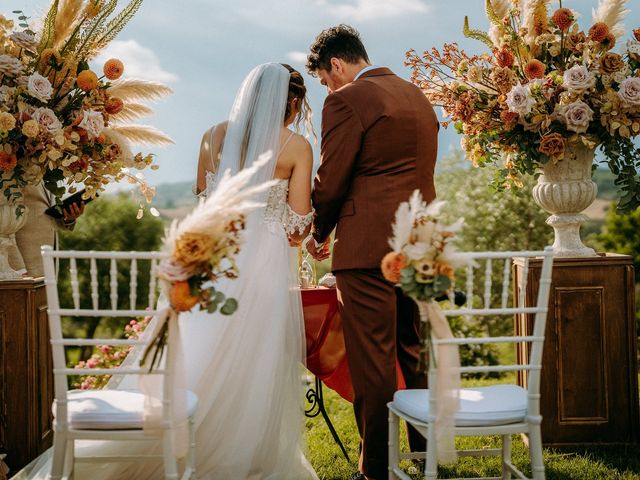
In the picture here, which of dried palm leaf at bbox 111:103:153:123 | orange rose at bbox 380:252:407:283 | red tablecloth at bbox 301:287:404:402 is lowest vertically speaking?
red tablecloth at bbox 301:287:404:402

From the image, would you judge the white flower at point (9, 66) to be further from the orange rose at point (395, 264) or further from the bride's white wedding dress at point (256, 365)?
the orange rose at point (395, 264)

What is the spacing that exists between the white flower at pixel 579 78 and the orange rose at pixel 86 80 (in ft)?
7.76

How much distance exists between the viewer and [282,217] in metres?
3.62

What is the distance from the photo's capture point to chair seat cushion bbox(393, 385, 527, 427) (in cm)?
260

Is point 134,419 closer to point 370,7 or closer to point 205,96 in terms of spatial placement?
point 370,7

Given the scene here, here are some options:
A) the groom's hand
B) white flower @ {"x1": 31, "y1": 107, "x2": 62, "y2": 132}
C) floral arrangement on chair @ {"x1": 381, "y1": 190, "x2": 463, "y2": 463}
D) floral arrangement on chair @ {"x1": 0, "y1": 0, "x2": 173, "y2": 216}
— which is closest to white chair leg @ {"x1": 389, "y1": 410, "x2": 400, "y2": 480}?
floral arrangement on chair @ {"x1": 381, "y1": 190, "x2": 463, "y2": 463}

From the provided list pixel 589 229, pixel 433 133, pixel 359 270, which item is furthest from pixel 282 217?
pixel 589 229

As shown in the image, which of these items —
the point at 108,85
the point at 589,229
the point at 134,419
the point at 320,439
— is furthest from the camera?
the point at 589,229

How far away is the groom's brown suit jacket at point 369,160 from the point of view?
332 centimetres

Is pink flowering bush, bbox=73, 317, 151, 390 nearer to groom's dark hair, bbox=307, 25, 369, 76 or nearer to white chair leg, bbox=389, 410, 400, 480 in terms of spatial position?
groom's dark hair, bbox=307, 25, 369, 76

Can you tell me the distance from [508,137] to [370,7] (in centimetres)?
8185

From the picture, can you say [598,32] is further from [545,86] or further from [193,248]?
[193,248]

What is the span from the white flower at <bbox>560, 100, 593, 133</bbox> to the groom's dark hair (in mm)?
1068

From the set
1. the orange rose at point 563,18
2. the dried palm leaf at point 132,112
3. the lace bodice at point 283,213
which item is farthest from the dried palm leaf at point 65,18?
the orange rose at point 563,18
